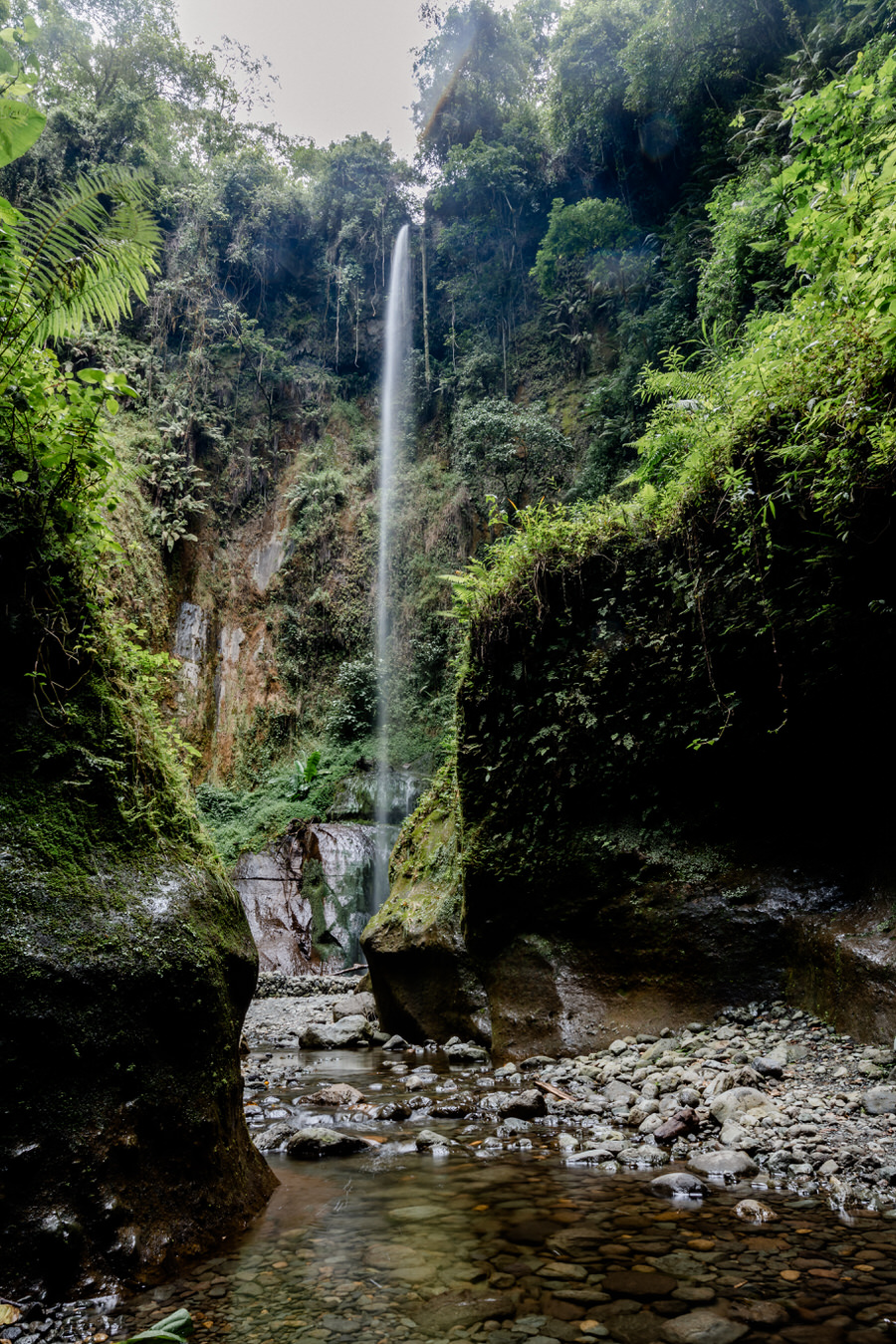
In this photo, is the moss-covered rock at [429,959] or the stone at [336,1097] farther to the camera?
the moss-covered rock at [429,959]

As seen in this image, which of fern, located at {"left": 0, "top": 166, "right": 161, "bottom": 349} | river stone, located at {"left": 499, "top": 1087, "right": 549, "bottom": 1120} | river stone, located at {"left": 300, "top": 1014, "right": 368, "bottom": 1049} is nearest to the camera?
fern, located at {"left": 0, "top": 166, "right": 161, "bottom": 349}

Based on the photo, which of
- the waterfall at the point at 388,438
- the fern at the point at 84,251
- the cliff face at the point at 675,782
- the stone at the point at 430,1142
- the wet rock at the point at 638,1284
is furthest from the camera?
the waterfall at the point at 388,438

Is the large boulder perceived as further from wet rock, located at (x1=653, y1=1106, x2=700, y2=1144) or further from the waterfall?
the waterfall

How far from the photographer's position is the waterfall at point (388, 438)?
18812mm

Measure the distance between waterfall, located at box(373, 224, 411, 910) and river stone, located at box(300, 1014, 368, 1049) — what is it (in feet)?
28.9

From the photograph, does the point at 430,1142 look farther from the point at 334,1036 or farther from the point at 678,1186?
Result: the point at 334,1036

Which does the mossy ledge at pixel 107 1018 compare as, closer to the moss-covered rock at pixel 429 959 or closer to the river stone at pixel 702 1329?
the river stone at pixel 702 1329

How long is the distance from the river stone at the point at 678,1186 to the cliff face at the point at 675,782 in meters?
1.69

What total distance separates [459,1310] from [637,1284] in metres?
0.59

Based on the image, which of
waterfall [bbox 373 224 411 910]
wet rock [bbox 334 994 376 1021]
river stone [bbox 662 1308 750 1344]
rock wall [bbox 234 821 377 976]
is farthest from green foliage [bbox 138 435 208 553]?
river stone [bbox 662 1308 750 1344]

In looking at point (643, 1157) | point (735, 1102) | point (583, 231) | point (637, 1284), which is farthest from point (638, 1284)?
point (583, 231)

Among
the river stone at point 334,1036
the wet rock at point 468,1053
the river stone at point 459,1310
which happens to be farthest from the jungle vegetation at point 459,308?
the river stone at point 334,1036

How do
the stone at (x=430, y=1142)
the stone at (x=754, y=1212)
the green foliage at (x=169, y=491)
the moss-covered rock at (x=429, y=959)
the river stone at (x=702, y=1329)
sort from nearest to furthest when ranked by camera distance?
1. the river stone at (x=702, y=1329)
2. the stone at (x=754, y=1212)
3. the stone at (x=430, y=1142)
4. the moss-covered rock at (x=429, y=959)
5. the green foliage at (x=169, y=491)

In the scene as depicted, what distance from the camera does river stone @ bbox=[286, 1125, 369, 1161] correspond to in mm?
3705
